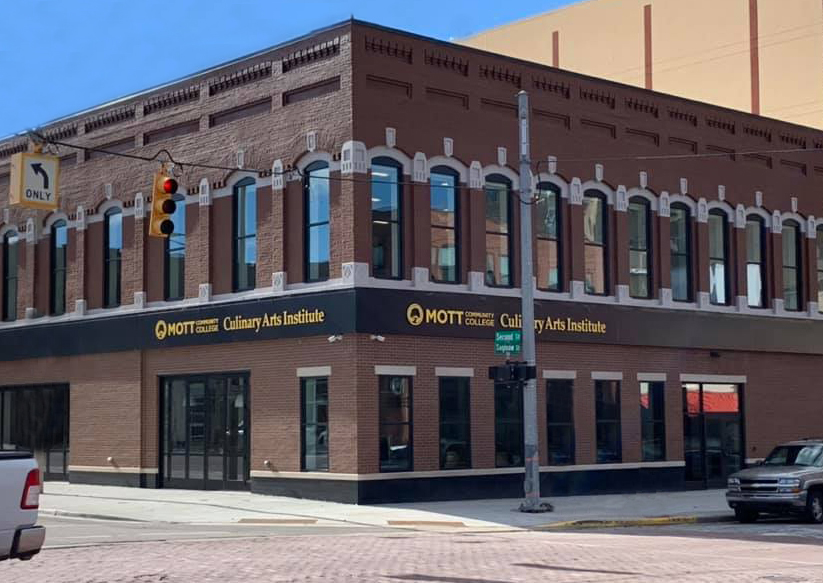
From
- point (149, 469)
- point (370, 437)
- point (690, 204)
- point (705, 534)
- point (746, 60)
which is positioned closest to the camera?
point (705, 534)

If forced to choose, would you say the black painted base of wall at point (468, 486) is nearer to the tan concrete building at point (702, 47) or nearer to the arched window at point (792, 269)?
the arched window at point (792, 269)

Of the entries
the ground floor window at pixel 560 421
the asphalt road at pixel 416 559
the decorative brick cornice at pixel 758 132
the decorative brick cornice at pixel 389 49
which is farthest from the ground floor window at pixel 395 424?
the decorative brick cornice at pixel 758 132

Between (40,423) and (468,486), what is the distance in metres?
13.8

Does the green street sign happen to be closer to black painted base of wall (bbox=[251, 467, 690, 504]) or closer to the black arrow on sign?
black painted base of wall (bbox=[251, 467, 690, 504])

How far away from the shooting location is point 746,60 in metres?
48.3

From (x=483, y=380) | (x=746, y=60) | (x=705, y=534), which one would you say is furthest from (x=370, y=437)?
(x=746, y=60)

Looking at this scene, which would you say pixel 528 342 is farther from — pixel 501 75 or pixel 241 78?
pixel 241 78

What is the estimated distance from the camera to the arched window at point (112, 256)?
3284 cm

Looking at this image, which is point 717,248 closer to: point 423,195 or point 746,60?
point 423,195

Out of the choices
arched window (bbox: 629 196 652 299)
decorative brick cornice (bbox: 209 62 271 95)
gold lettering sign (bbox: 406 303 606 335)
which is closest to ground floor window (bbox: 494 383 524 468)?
gold lettering sign (bbox: 406 303 606 335)

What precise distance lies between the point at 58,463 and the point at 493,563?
70.2 ft

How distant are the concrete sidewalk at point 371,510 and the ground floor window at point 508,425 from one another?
125cm

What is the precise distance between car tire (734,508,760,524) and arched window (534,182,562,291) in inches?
305

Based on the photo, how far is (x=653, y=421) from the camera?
32344 mm
